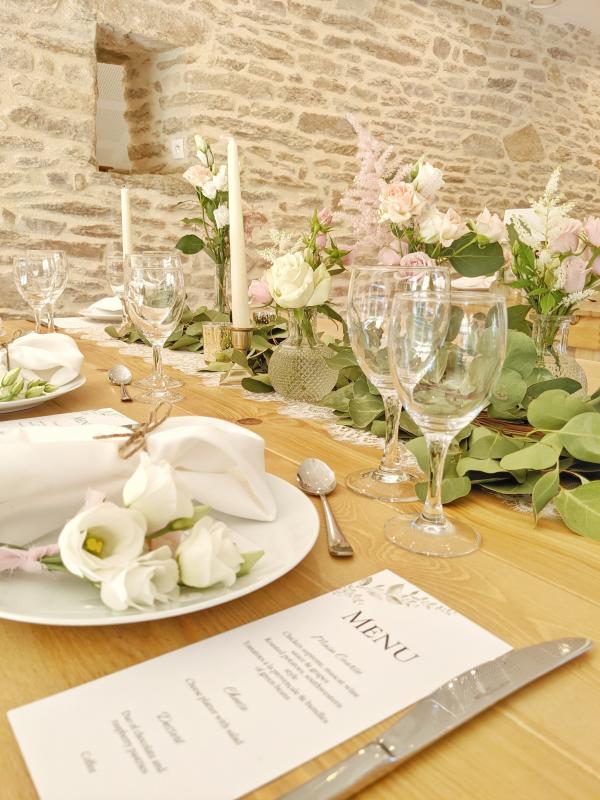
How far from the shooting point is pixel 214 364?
1.25 metres

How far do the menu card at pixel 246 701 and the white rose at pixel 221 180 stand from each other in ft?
4.23

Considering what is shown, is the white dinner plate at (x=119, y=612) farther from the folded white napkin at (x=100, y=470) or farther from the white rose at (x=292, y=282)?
the white rose at (x=292, y=282)

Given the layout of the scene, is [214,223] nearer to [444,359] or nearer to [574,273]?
[574,273]

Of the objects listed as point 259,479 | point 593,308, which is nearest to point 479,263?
point 259,479

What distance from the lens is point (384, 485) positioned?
0.69m

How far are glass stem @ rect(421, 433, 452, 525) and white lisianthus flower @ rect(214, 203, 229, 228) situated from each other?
41.7 inches

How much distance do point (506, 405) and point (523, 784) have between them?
1.68ft

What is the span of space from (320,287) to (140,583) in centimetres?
66

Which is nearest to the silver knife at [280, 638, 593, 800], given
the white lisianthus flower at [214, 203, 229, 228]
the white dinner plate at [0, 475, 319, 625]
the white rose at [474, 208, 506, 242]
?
the white dinner plate at [0, 475, 319, 625]

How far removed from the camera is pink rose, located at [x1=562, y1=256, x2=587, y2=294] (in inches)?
35.8

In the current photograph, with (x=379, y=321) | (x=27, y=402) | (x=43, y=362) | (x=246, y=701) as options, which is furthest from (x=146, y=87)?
(x=246, y=701)

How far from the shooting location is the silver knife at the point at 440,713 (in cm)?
30

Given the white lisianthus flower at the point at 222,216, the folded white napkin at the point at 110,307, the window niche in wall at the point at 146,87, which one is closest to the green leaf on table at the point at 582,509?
the white lisianthus flower at the point at 222,216

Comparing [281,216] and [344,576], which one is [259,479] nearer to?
[344,576]
